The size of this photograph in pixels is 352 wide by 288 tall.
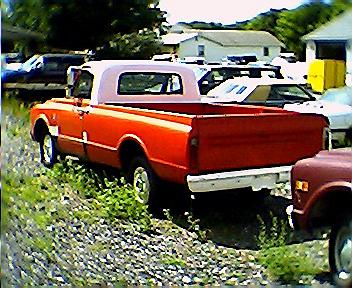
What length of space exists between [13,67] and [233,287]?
1613 millimetres

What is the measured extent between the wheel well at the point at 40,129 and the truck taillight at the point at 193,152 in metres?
1.68

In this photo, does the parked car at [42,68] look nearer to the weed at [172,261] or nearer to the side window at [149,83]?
the weed at [172,261]

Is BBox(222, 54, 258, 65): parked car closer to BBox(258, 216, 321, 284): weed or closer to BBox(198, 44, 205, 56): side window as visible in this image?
BBox(198, 44, 205, 56): side window

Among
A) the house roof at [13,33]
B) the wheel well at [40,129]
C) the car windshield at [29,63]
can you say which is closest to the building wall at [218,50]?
the car windshield at [29,63]

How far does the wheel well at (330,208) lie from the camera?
143 inches

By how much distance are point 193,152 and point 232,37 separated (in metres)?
1.12

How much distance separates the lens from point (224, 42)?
13.0 feet

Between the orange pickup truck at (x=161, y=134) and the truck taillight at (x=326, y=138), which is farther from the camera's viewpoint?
the truck taillight at (x=326, y=138)

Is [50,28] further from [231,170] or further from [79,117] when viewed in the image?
[79,117]

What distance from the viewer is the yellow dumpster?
3.69 m

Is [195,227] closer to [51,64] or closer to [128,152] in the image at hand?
[128,152]

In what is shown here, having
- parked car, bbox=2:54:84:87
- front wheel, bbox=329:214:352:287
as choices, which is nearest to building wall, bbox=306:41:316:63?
front wheel, bbox=329:214:352:287

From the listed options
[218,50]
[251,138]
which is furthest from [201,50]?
[251,138]

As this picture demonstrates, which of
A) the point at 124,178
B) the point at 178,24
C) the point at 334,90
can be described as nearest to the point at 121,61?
the point at 124,178
